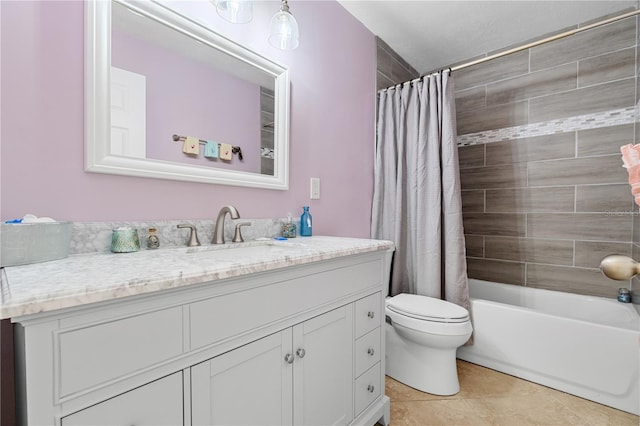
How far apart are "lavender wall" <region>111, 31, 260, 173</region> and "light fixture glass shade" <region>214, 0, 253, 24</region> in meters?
0.23

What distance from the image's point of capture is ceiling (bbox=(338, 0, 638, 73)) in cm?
199

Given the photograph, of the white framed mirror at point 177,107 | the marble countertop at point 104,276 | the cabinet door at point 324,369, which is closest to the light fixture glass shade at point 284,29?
the white framed mirror at point 177,107

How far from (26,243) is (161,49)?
87cm

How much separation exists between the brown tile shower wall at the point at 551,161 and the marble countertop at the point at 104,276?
7.00 feet

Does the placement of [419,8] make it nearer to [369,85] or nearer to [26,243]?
[369,85]

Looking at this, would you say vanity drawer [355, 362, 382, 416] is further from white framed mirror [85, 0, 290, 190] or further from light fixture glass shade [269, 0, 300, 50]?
light fixture glass shade [269, 0, 300, 50]

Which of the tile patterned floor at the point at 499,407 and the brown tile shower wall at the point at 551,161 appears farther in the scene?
the brown tile shower wall at the point at 551,161

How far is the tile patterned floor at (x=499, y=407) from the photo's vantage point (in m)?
1.51

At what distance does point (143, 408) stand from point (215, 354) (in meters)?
0.19

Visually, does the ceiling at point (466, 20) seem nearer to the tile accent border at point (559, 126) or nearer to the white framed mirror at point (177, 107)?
the tile accent border at point (559, 126)

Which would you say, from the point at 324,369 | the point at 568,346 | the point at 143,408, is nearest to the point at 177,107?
the point at 143,408

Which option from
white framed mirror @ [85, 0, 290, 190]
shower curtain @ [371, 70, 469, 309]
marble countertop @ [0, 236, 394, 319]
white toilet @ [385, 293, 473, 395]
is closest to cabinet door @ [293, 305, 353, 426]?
marble countertop @ [0, 236, 394, 319]

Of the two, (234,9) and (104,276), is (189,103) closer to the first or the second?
(234,9)

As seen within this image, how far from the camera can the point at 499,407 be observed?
5.30 ft
